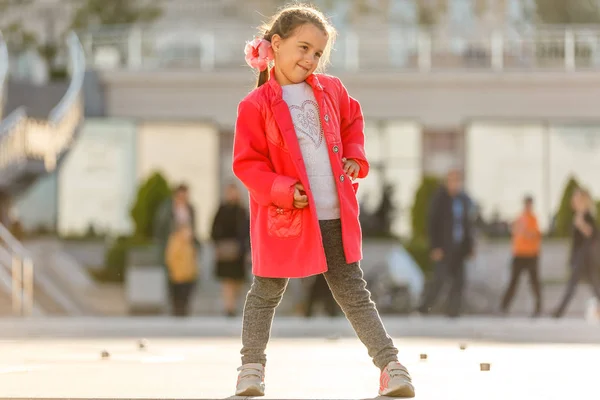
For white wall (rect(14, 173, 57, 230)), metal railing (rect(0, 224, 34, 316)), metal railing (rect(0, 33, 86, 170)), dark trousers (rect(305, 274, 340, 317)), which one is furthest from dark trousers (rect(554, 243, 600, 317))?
white wall (rect(14, 173, 57, 230))

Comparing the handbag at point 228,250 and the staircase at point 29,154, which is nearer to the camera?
the handbag at point 228,250

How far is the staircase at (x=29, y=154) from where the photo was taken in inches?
677

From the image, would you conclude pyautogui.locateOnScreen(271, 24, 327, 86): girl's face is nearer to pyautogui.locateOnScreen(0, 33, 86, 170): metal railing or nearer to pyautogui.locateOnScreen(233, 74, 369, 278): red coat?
pyautogui.locateOnScreen(233, 74, 369, 278): red coat

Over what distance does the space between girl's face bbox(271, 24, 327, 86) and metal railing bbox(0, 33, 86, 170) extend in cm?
1839

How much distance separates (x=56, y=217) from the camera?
31.0 m

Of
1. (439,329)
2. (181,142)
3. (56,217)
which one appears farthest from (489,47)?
(439,329)

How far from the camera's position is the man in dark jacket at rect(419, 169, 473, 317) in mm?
15266

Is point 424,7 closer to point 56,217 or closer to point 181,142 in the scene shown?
point 181,142

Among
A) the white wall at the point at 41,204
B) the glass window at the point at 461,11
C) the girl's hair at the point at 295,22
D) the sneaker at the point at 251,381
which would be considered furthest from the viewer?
the glass window at the point at 461,11

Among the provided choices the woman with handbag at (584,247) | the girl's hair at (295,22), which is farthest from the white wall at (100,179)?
the girl's hair at (295,22)

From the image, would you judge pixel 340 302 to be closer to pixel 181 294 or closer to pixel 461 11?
pixel 181 294

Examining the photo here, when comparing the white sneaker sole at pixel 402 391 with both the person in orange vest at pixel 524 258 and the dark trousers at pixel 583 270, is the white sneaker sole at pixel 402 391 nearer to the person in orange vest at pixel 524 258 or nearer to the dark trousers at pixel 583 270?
the dark trousers at pixel 583 270

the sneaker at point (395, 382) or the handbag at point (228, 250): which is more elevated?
the handbag at point (228, 250)

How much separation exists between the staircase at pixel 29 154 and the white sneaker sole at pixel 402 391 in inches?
447
